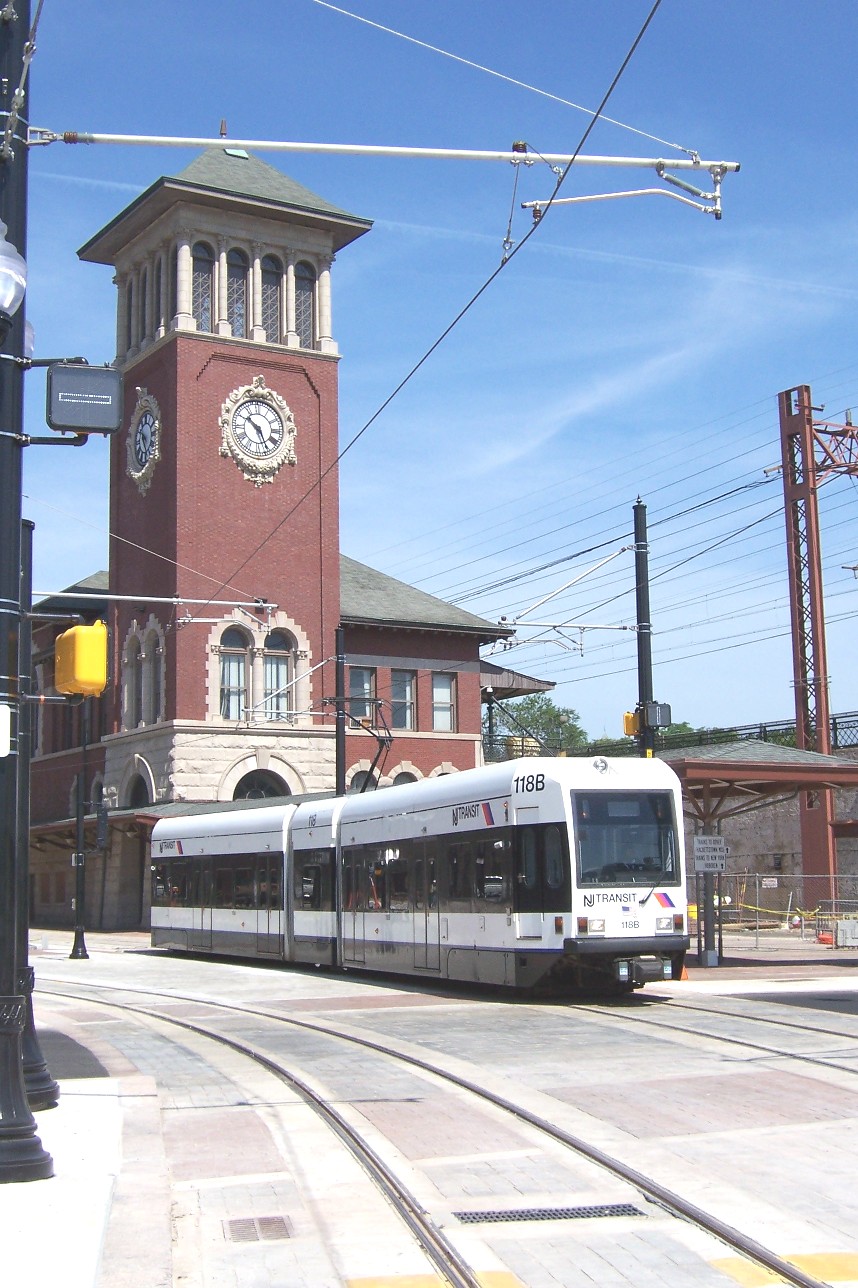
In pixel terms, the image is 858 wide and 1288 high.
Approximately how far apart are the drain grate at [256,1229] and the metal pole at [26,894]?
2670 millimetres

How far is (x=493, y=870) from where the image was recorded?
1977cm

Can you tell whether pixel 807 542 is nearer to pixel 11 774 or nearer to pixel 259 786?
pixel 259 786

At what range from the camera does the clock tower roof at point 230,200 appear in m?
46.8

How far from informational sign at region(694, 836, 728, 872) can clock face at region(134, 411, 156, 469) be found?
2846cm

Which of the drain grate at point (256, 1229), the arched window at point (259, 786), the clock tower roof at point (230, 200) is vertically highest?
the clock tower roof at point (230, 200)

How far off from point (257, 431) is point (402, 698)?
34.6ft

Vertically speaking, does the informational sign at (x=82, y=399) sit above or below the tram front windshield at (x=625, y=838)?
above

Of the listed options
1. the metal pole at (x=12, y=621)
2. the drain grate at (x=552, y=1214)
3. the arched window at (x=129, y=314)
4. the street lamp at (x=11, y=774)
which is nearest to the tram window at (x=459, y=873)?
the street lamp at (x=11, y=774)

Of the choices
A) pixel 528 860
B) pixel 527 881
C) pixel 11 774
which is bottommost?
pixel 527 881

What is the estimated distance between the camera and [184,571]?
1791 inches

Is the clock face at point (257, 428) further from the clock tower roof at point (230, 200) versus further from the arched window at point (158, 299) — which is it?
the clock tower roof at point (230, 200)

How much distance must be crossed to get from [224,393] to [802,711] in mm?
20707

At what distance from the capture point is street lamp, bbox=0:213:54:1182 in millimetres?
8711

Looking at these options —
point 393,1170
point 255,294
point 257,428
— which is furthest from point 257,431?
point 393,1170
